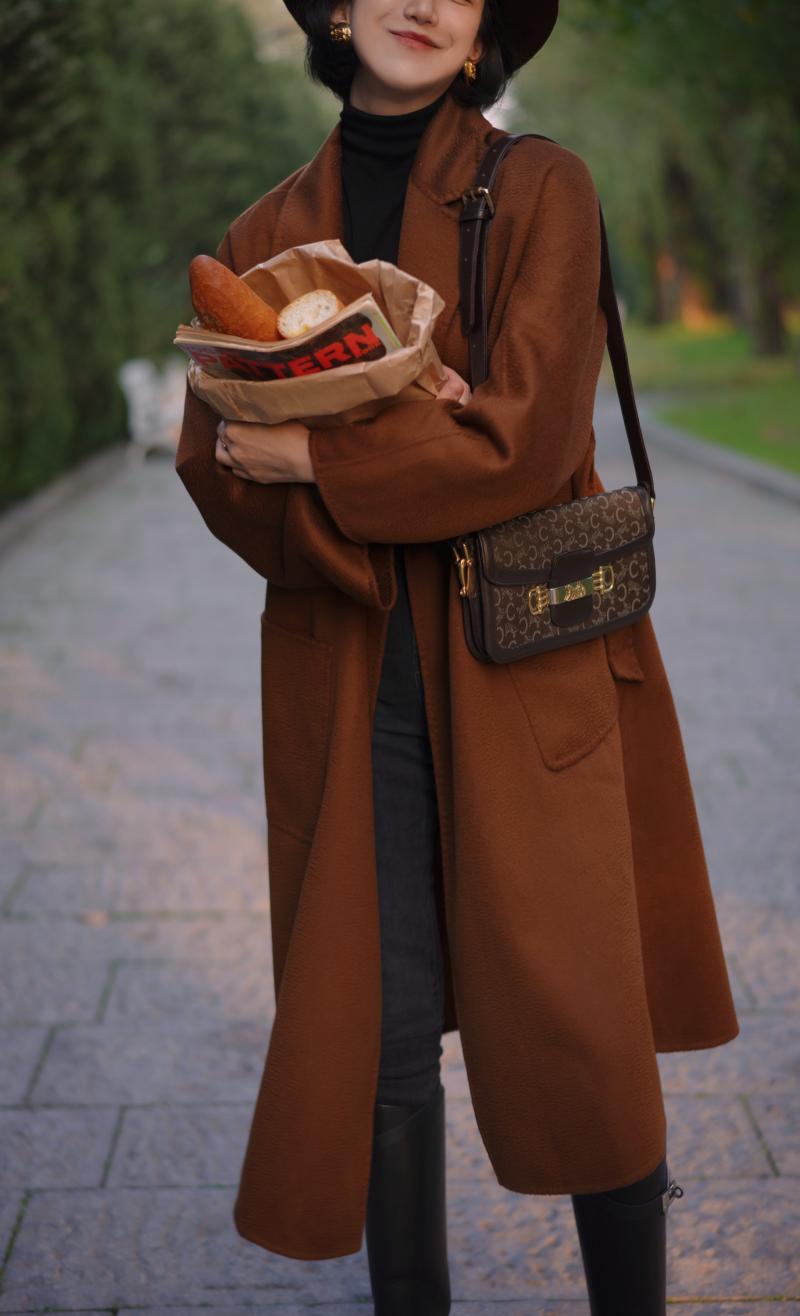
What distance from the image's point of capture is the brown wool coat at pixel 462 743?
2053 mm

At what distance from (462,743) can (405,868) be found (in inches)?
9.9

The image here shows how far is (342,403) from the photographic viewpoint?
1.97 m

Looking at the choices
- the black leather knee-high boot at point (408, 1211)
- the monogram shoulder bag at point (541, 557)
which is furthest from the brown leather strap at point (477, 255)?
the black leather knee-high boot at point (408, 1211)

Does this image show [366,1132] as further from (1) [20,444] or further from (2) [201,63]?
(2) [201,63]

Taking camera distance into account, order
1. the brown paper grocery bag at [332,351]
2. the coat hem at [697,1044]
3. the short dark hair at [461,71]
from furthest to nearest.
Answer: the coat hem at [697,1044], the short dark hair at [461,71], the brown paper grocery bag at [332,351]

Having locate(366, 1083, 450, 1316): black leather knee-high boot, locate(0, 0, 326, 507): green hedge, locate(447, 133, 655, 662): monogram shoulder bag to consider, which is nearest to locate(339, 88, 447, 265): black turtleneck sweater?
locate(447, 133, 655, 662): monogram shoulder bag

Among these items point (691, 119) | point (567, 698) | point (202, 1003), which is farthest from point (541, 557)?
point (691, 119)

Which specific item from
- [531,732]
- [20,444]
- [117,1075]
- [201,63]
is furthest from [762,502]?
[201,63]

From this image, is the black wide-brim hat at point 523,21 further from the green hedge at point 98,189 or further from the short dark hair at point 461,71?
the green hedge at point 98,189

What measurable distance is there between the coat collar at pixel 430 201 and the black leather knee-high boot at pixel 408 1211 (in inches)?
43.6

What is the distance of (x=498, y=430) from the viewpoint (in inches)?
79.1

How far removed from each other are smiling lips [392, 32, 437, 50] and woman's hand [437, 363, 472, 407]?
1.42 ft

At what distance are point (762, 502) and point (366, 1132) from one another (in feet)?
37.3

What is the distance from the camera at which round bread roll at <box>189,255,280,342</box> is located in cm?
199
